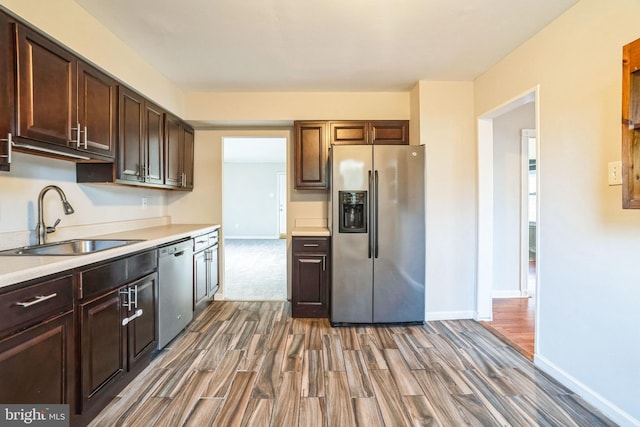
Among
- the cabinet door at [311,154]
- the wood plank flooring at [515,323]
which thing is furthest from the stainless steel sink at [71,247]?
the wood plank flooring at [515,323]

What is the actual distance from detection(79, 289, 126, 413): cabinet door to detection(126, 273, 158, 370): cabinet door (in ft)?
0.28

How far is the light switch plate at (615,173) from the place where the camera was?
5.36 ft

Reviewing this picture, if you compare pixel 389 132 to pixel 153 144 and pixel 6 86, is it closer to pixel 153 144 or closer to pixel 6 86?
pixel 153 144

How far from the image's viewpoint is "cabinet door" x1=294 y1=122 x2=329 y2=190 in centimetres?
337

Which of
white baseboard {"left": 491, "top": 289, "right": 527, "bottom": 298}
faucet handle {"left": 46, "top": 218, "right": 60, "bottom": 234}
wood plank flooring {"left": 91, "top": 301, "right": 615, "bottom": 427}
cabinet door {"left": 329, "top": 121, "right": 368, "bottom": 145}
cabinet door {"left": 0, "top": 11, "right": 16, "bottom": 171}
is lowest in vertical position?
wood plank flooring {"left": 91, "top": 301, "right": 615, "bottom": 427}

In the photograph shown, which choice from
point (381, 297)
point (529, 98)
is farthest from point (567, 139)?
point (381, 297)

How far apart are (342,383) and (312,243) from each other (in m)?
1.39

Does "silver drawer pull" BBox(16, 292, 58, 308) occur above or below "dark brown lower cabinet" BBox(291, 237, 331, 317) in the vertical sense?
above

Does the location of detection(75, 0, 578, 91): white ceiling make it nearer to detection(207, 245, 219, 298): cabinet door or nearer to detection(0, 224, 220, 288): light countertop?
detection(0, 224, 220, 288): light countertop

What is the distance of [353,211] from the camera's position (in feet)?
9.72

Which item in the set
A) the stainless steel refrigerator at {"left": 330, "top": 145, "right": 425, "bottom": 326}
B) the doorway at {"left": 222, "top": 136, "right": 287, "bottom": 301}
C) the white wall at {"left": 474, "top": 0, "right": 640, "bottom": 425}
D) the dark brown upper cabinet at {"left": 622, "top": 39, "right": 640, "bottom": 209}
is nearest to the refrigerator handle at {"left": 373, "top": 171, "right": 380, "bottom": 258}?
the stainless steel refrigerator at {"left": 330, "top": 145, "right": 425, "bottom": 326}

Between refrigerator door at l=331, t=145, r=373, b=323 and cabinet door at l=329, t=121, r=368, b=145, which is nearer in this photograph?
refrigerator door at l=331, t=145, r=373, b=323

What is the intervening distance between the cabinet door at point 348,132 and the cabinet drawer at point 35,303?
2662 mm

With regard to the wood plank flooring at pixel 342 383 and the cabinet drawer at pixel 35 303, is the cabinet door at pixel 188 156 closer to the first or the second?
the wood plank flooring at pixel 342 383
